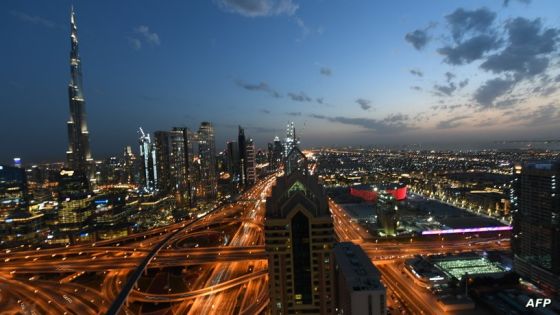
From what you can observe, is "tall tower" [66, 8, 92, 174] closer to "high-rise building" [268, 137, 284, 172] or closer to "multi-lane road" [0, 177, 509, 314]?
"multi-lane road" [0, 177, 509, 314]

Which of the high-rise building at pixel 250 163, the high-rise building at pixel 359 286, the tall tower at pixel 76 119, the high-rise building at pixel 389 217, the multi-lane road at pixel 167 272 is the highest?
the tall tower at pixel 76 119

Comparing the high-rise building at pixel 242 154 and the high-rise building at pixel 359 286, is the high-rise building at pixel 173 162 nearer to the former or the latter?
the high-rise building at pixel 242 154

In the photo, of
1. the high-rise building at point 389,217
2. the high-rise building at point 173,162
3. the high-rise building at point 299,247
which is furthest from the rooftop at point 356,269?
the high-rise building at point 173,162

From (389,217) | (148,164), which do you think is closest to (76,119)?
(148,164)

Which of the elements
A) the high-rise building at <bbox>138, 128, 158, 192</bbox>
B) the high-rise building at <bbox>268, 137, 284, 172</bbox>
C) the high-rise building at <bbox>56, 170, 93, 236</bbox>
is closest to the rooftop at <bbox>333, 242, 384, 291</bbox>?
the high-rise building at <bbox>56, 170, 93, 236</bbox>

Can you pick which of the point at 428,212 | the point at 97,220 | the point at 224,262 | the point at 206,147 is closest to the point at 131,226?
the point at 97,220

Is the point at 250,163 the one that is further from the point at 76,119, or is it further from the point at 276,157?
the point at 76,119
